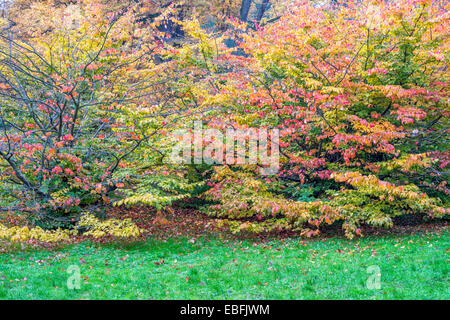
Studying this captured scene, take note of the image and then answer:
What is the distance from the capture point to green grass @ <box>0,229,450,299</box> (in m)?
5.14

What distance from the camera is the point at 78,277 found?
5707 mm

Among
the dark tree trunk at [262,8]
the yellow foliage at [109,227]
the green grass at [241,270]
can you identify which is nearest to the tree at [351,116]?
the green grass at [241,270]

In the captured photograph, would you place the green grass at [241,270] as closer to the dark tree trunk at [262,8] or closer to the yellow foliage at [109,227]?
the yellow foliage at [109,227]

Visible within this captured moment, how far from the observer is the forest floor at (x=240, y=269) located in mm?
5168

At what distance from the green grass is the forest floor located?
0.02 meters

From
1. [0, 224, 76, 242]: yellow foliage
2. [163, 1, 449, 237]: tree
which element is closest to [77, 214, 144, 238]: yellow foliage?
[0, 224, 76, 242]: yellow foliage

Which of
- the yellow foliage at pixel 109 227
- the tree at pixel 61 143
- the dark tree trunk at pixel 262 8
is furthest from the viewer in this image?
the dark tree trunk at pixel 262 8

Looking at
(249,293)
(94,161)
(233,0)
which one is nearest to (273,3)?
(233,0)

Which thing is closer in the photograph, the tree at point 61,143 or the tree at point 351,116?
the tree at point 61,143

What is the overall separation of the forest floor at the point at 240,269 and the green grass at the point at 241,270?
0.05 feet

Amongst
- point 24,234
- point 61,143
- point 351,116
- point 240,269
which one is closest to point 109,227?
point 24,234

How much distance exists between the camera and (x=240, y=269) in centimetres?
636
